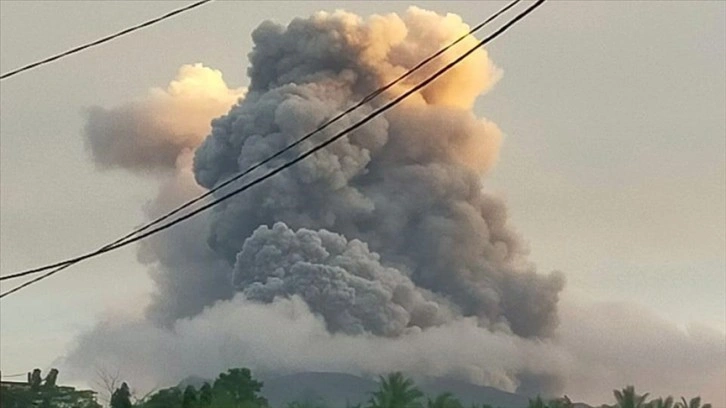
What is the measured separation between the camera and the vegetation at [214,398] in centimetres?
3027

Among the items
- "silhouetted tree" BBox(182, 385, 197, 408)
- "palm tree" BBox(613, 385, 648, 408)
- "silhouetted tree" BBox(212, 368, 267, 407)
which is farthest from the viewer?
"silhouetted tree" BBox(212, 368, 267, 407)

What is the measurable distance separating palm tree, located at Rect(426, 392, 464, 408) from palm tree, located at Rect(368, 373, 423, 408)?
631 millimetres

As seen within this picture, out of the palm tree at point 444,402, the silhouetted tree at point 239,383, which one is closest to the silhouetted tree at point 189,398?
the palm tree at point 444,402

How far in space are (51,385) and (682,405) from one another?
32.0m

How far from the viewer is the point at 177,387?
4016 centimetres

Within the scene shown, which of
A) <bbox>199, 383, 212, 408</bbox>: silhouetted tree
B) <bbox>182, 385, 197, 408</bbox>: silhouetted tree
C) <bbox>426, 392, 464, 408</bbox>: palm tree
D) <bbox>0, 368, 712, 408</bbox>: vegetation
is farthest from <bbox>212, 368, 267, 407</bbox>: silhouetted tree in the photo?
<bbox>426, 392, 464, 408</bbox>: palm tree

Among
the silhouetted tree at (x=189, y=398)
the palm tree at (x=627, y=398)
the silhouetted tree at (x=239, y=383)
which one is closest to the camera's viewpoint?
the palm tree at (x=627, y=398)

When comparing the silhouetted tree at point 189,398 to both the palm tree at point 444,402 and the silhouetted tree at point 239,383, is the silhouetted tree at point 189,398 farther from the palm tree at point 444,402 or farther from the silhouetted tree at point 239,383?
the silhouetted tree at point 239,383

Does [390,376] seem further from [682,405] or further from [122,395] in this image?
[122,395]

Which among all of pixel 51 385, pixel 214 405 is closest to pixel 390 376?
pixel 214 405

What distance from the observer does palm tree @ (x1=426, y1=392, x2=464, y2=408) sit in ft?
Result: 105

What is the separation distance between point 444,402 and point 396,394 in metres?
1.65

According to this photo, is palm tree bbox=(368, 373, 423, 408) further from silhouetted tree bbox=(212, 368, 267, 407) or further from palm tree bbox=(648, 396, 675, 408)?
silhouetted tree bbox=(212, 368, 267, 407)

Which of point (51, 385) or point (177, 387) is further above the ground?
point (51, 385)
